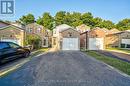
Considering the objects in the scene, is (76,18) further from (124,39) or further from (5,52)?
(5,52)

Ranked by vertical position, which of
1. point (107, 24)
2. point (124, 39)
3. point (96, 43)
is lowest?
point (96, 43)

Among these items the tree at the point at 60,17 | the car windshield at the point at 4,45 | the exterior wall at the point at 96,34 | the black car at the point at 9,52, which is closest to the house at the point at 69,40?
the exterior wall at the point at 96,34

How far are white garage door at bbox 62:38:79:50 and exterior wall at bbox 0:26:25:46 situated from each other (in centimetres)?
773

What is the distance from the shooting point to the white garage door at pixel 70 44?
121ft

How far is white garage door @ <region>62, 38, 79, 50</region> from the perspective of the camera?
3697cm

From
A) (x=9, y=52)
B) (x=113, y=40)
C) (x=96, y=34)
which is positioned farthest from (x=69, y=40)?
(x=9, y=52)

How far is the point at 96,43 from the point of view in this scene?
38.4 metres

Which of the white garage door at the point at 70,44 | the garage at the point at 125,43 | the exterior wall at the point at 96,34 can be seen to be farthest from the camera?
the garage at the point at 125,43

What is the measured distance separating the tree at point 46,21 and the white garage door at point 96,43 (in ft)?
133

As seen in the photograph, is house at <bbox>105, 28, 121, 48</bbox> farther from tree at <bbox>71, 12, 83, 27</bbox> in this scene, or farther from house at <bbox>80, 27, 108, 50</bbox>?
tree at <bbox>71, 12, 83, 27</bbox>

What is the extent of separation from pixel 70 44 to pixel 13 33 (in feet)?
33.7

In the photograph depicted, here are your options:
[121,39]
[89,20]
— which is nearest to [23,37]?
[121,39]

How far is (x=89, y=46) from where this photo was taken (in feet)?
125

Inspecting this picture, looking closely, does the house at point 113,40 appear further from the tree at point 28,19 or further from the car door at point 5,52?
the tree at point 28,19
